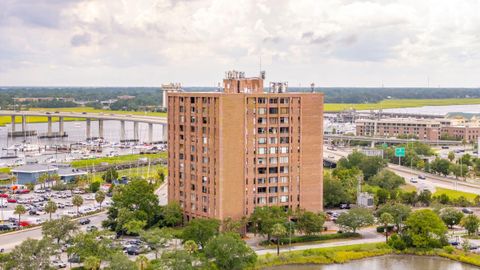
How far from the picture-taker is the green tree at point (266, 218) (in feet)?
170

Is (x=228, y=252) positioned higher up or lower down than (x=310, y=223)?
higher up

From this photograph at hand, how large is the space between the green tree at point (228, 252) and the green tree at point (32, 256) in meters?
10.9

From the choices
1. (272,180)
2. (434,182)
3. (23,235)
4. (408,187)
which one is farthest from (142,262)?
(434,182)

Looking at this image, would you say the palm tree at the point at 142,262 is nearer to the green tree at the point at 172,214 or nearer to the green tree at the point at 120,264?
the green tree at the point at 120,264

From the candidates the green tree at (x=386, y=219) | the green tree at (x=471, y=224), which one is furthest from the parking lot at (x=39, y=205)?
the green tree at (x=471, y=224)

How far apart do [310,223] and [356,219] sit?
4422 millimetres

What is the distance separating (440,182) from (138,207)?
49.3 meters

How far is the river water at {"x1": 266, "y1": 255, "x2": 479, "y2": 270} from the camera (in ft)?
156

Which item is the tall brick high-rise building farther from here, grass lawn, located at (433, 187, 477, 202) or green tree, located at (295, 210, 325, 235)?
grass lawn, located at (433, 187, 477, 202)

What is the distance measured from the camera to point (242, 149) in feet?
182

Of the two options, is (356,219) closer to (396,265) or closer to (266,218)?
(396,265)

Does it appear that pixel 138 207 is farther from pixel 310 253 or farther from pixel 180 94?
pixel 310 253

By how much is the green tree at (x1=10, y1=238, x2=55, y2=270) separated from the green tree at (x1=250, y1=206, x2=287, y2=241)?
19044mm

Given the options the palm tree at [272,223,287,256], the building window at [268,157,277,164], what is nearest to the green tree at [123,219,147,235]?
the palm tree at [272,223,287,256]
